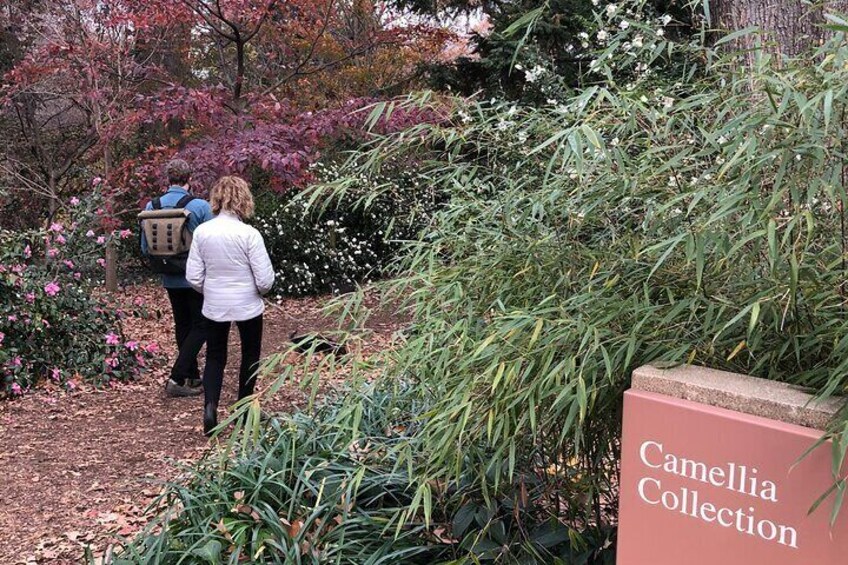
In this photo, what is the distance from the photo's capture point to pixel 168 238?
16.2 ft

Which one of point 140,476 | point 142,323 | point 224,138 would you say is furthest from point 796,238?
point 142,323

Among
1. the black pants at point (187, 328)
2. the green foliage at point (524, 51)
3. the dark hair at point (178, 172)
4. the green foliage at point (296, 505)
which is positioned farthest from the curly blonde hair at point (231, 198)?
the green foliage at point (524, 51)

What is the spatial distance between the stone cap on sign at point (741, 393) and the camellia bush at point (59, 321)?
478cm

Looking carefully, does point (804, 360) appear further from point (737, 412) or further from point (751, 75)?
point (751, 75)

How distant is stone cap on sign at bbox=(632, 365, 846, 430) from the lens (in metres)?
1.52

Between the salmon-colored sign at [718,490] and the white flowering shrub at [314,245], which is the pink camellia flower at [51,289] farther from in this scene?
the salmon-colored sign at [718,490]

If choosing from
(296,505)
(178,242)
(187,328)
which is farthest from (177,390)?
(296,505)

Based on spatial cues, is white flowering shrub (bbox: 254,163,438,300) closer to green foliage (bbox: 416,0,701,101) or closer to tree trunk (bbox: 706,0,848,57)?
green foliage (bbox: 416,0,701,101)

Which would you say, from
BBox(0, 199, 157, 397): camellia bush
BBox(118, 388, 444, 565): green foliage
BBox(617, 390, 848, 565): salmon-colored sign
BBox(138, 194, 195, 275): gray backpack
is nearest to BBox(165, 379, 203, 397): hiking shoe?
BBox(0, 199, 157, 397): camellia bush

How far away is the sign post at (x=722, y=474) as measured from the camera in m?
1.49

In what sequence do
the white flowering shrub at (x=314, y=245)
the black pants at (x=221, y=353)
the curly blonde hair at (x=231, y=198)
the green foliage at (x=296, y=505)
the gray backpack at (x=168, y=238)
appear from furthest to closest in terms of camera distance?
the white flowering shrub at (x=314, y=245)
the gray backpack at (x=168, y=238)
the black pants at (x=221, y=353)
the curly blonde hair at (x=231, y=198)
the green foliage at (x=296, y=505)

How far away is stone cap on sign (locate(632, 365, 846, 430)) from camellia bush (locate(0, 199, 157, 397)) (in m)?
4.78

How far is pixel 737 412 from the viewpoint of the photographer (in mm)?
1572

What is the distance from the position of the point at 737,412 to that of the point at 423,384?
947 millimetres
